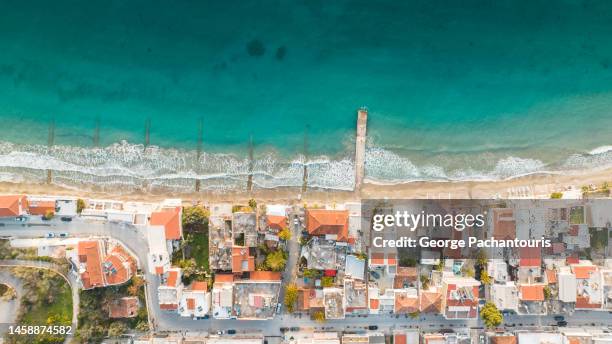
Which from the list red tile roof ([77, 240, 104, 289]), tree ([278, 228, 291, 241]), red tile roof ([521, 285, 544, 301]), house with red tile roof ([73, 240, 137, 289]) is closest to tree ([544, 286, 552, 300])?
red tile roof ([521, 285, 544, 301])

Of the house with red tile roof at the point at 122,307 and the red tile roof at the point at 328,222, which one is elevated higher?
the red tile roof at the point at 328,222

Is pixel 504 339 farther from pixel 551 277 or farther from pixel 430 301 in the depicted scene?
pixel 430 301

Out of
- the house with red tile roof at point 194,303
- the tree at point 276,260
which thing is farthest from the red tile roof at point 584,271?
the house with red tile roof at point 194,303

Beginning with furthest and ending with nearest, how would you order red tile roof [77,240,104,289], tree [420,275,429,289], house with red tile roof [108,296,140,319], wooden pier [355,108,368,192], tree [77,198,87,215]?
wooden pier [355,108,368,192]
tree [420,275,429,289]
tree [77,198,87,215]
house with red tile roof [108,296,140,319]
red tile roof [77,240,104,289]

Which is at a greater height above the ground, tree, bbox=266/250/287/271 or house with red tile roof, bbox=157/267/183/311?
tree, bbox=266/250/287/271

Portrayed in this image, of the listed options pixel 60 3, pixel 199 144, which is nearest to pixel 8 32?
pixel 60 3

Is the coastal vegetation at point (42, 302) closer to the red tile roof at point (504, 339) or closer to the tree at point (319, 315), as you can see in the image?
the tree at point (319, 315)

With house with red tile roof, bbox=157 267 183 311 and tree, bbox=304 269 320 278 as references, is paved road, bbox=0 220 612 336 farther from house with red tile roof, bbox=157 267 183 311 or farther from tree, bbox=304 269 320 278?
tree, bbox=304 269 320 278
